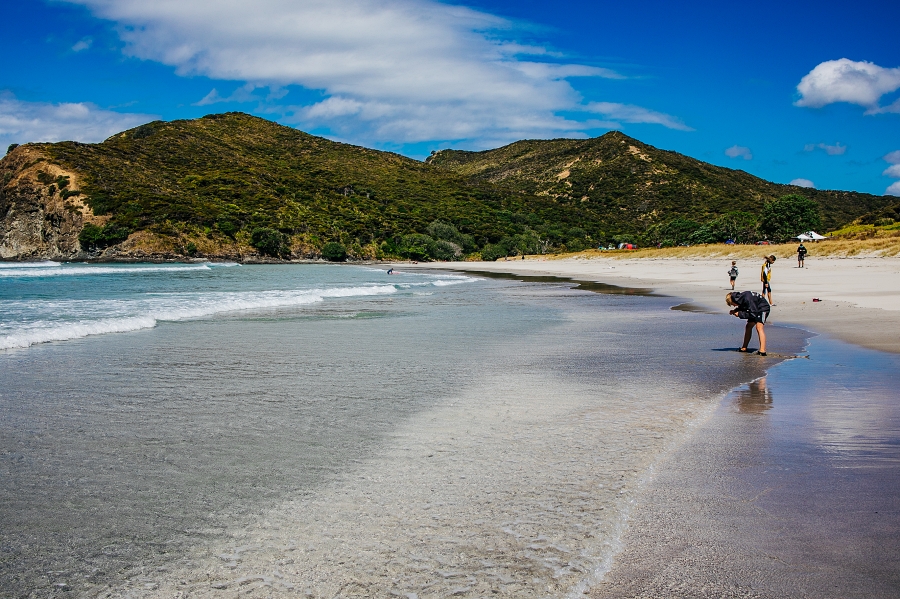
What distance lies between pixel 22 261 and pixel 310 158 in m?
53.5

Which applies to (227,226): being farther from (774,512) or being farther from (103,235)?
(774,512)

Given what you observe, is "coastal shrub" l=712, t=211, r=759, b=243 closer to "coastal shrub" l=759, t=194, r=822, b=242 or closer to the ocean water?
"coastal shrub" l=759, t=194, r=822, b=242

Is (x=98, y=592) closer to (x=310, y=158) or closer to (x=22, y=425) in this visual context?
(x=22, y=425)

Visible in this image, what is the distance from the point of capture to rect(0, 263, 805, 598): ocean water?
3.29 m

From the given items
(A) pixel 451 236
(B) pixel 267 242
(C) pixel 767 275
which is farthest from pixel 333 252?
(C) pixel 767 275

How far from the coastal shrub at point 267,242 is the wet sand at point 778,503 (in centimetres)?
8236

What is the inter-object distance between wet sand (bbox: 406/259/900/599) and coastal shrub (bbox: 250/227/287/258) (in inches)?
3243

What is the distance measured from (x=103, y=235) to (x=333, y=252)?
2713 cm

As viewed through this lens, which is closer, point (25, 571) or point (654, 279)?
point (25, 571)

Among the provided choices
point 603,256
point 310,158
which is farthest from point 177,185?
point 603,256

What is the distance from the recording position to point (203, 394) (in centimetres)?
758

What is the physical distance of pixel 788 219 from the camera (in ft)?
271

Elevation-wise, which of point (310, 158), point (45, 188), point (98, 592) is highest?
point (310, 158)

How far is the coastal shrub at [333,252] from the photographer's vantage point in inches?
3425
